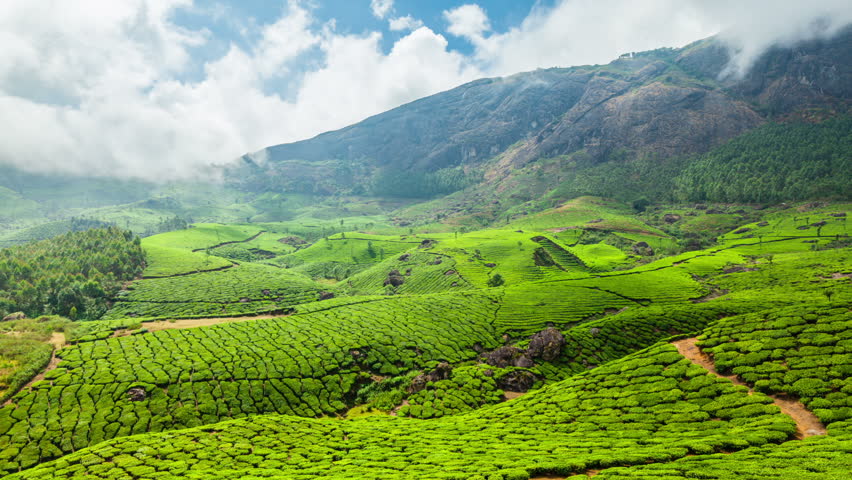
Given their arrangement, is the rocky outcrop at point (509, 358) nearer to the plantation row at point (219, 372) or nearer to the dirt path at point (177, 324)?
the plantation row at point (219, 372)

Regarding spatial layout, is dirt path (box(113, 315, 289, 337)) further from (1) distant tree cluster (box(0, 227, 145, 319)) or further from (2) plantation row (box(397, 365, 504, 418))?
(2) plantation row (box(397, 365, 504, 418))

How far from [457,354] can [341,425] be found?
3892 cm

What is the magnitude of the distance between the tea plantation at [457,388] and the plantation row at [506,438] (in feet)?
1.09

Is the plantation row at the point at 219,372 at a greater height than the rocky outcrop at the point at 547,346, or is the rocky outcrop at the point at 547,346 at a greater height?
the plantation row at the point at 219,372

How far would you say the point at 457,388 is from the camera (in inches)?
2923

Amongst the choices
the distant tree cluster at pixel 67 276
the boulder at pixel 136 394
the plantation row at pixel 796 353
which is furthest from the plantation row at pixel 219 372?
the distant tree cluster at pixel 67 276

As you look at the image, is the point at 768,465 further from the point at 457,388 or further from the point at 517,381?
the point at 457,388

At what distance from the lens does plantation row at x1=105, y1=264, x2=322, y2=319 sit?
140625mm

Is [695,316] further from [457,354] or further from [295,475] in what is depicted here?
[295,475]

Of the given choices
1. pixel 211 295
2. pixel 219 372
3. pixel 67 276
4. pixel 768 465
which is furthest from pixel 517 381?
pixel 67 276

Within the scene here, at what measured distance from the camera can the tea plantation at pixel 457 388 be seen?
3712cm

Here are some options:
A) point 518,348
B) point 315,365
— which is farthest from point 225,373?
point 518,348

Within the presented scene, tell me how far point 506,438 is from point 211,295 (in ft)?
494

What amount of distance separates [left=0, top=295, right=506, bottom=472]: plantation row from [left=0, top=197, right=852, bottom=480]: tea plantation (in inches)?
15.4
